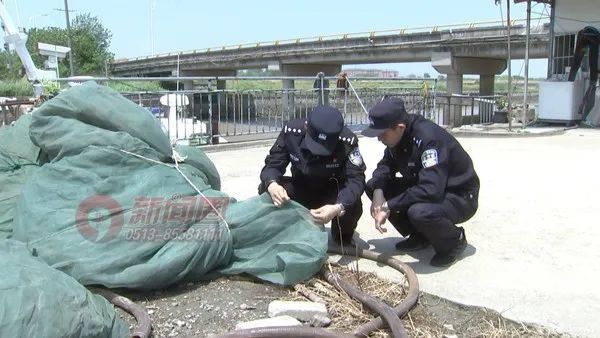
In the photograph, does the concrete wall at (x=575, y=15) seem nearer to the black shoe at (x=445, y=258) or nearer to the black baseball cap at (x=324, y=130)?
the black shoe at (x=445, y=258)

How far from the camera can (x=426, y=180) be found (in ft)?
10.7

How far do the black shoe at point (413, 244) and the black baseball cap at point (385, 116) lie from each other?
90 cm

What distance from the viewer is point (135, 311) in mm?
2670

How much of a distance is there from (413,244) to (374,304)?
1121mm

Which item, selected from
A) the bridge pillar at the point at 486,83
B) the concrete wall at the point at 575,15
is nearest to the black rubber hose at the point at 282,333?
the concrete wall at the point at 575,15

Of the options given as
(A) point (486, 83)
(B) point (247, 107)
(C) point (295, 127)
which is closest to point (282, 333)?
(C) point (295, 127)

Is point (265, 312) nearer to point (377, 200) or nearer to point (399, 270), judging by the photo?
point (399, 270)

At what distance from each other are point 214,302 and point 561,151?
7.39 m

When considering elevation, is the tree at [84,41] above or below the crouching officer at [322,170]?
above

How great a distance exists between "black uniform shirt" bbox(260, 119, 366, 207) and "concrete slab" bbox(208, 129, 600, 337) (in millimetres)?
546

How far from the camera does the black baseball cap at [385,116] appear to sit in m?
3.24

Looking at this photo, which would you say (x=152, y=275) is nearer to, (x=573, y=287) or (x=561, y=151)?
(x=573, y=287)

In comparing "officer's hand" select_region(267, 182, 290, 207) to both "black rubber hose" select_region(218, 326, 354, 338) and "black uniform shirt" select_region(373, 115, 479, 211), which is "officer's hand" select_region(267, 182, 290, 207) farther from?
"black rubber hose" select_region(218, 326, 354, 338)

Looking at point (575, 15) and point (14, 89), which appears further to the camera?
point (14, 89)
